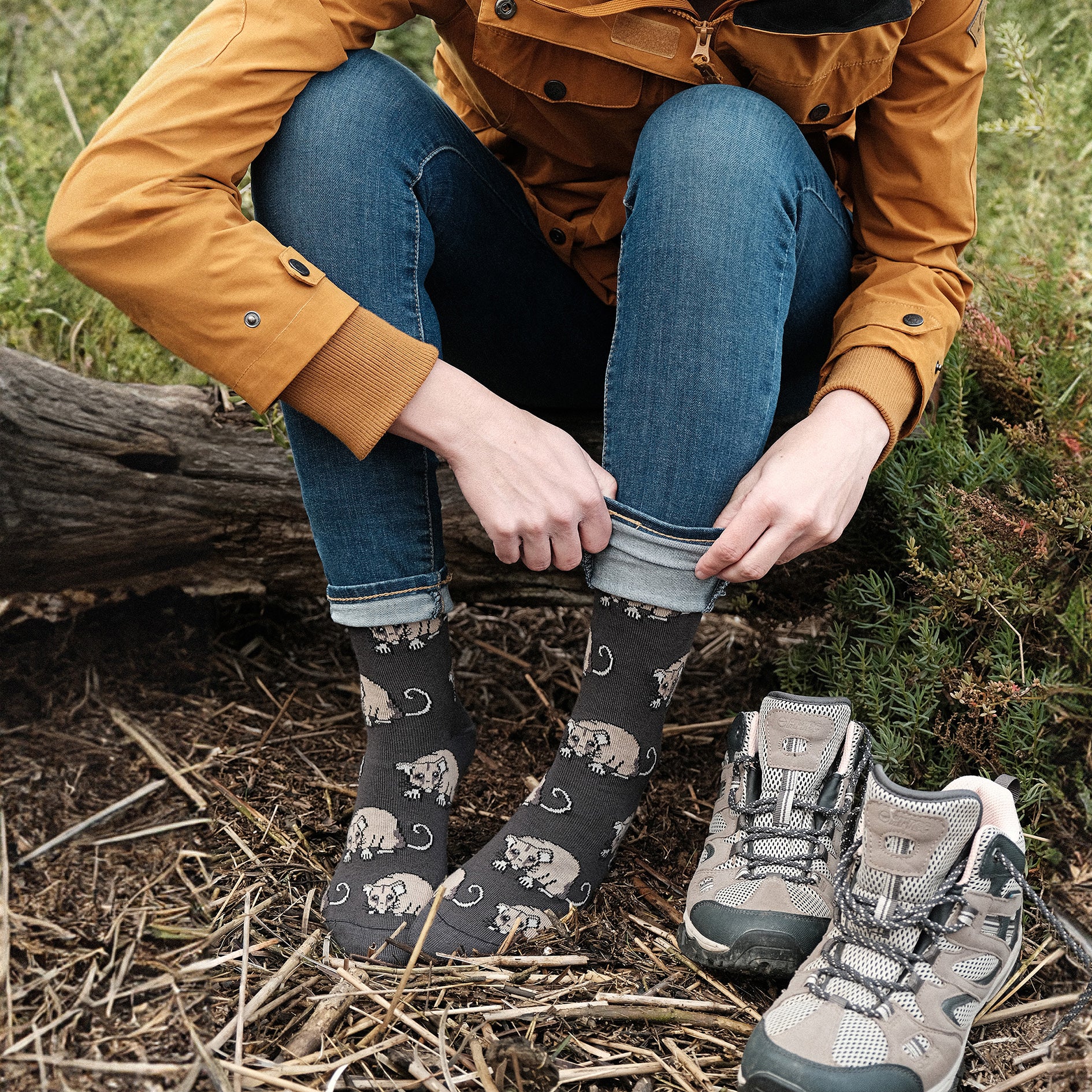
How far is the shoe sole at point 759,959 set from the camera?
0.95m

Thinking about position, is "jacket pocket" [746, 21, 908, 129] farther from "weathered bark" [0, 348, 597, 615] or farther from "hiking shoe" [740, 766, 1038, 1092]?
"hiking shoe" [740, 766, 1038, 1092]

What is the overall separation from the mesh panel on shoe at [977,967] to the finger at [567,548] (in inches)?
20.1

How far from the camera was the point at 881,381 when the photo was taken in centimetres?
100

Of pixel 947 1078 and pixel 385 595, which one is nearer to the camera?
pixel 947 1078

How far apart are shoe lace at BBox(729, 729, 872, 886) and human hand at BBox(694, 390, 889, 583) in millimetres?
250

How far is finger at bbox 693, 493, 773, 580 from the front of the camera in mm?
901

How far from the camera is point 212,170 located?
36.2 inches

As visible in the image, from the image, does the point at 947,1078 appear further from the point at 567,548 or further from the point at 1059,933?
the point at 567,548

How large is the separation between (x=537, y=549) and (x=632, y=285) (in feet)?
0.91

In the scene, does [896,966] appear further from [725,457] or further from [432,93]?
[432,93]

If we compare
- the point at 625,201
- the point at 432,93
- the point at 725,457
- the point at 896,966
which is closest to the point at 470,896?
the point at 896,966

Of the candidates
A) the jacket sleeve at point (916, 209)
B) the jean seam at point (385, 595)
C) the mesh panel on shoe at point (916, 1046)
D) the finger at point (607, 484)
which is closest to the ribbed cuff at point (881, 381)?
the jacket sleeve at point (916, 209)

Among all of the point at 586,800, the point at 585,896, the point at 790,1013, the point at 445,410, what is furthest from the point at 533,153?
the point at 790,1013

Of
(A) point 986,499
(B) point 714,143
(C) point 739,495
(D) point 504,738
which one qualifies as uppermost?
(B) point 714,143
